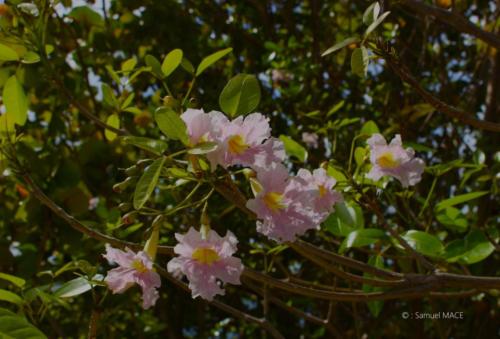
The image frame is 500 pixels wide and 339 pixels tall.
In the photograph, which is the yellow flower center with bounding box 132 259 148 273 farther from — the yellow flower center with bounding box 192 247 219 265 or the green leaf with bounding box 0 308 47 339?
the green leaf with bounding box 0 308 47 339

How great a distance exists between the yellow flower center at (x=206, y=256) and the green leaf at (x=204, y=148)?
19cm

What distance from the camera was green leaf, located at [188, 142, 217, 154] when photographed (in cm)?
93

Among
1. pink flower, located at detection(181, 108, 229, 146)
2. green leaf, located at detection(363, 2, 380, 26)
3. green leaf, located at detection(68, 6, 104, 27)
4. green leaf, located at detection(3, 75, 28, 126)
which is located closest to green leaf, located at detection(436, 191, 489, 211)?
green leaf, located at detection(363, 2, 380, 26)

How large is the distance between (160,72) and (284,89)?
4.67 feet

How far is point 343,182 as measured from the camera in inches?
55.4

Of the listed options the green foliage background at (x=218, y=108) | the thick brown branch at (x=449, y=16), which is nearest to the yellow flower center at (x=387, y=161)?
the thick brown branch at (x=449, y=16)

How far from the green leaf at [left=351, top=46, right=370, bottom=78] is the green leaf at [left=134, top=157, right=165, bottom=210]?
0.38m

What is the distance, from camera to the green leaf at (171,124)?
37.5 inches

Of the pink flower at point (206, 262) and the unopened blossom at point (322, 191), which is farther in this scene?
the unopened blossom at point (322, 191)

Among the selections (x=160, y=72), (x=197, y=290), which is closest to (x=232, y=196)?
(x=197, y=290)

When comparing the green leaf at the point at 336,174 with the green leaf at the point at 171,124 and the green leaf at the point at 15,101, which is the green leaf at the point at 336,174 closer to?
the green leaf at the point at 171,124

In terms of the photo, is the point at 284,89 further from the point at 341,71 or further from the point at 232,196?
the point at 232,196

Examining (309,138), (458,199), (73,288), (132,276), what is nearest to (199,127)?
(132,276)

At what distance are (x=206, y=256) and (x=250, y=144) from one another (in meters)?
0.20
